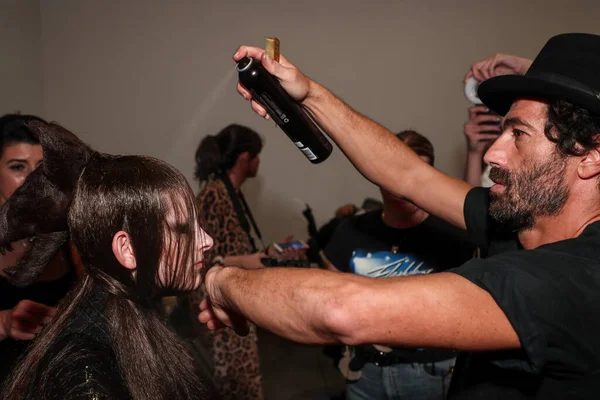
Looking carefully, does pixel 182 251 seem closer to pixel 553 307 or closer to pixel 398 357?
pixel 553 307

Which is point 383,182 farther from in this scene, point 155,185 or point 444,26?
point 444,26

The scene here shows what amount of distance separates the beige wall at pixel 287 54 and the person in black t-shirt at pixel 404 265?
2622 millimetres

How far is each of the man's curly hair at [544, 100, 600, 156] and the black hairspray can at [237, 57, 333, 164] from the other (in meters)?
0.55

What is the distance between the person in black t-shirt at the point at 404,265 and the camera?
196 cm

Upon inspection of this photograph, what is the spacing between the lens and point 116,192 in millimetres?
1067

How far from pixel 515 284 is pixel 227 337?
6.65 feet

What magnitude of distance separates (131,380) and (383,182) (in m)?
0.91

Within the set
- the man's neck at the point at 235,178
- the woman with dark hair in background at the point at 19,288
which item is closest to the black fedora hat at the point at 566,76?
the woman with dark hair in background at the point at 19,288

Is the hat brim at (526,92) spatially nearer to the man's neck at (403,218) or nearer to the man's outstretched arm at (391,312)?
the man's outstretched arm at (391,312)

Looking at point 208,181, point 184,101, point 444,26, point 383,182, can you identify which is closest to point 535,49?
point 444,26

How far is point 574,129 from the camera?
1.07 m

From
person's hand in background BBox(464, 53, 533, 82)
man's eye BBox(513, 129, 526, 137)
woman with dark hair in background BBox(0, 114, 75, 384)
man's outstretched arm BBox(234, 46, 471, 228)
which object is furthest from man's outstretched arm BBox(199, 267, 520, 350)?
person's hand in background BBox(464, 53, 533, 82)

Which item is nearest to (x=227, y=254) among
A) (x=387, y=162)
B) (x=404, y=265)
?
(x=404, y=265)

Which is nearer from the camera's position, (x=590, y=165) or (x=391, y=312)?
(x=391, y=312)
